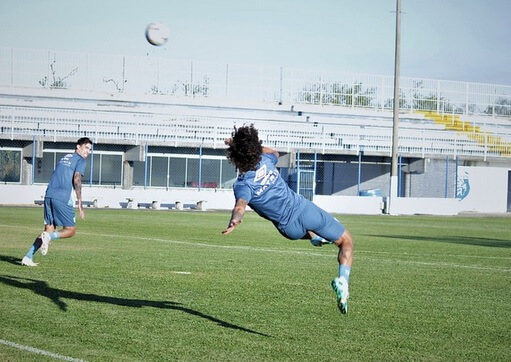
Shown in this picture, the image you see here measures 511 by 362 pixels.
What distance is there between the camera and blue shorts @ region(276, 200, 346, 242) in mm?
9289

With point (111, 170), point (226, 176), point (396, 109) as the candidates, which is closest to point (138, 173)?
point (111, 170)

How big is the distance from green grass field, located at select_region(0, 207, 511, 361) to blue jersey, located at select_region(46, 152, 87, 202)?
→ 1158 mm

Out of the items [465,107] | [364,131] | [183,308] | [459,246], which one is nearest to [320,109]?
[364,131]

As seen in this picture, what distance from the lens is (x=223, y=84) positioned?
217 feet

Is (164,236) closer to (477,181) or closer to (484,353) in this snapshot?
(484,353)

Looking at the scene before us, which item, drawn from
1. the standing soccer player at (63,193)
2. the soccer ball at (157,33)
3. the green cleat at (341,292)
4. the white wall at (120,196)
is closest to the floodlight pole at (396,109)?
the white wall at (120,196)

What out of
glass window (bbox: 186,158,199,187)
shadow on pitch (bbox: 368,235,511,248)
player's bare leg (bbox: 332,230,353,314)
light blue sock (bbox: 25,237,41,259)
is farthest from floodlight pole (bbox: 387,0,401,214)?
player's bare leg (bbox: 332,230,353,314)

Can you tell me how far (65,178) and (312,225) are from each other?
23.7 feet

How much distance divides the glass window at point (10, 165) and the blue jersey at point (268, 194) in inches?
1746

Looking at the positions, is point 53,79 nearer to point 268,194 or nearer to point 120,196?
point 120,196

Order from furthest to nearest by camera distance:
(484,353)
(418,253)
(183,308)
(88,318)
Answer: (418,253)
(183,308)
(88,318)
(484,353)

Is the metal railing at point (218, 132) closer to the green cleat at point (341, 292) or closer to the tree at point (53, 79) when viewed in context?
the tree at point (53, 79)

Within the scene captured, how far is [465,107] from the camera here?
229 ft

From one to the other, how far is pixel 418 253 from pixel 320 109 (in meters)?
45.6
